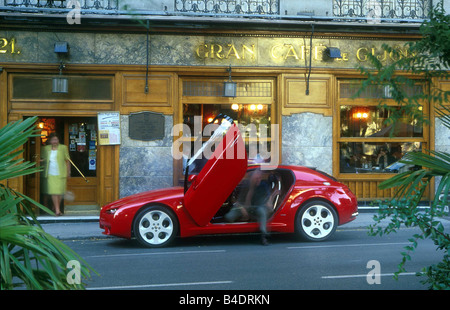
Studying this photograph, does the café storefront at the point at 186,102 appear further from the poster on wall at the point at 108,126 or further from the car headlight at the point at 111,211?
the car headlight at the point at 111,211

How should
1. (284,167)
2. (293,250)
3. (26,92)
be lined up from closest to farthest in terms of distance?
(293,250), (284,167), (26,92)

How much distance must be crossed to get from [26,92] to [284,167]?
747 cm

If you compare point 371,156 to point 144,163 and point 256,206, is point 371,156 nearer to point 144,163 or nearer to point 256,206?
point 144,163

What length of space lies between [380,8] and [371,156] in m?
4.10

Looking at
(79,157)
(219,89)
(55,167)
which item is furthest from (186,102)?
(55,167)

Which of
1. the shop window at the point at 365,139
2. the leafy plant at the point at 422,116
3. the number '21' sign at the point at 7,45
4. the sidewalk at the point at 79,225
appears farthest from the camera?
the shop window at the point at 365,139

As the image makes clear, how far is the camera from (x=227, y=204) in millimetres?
9984

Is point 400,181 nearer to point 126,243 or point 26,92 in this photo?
point 126,243

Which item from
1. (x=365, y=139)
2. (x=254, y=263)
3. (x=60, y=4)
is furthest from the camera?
(x=365, y=139)

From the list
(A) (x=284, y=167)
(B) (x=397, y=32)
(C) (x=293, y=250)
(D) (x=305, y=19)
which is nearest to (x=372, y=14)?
(B) (x=397, y=32)

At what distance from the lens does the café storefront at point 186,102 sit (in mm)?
14094

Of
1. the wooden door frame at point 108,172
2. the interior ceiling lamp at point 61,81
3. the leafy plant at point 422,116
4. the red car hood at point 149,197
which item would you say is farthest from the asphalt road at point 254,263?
the interior ceiling lamp at point 61,81

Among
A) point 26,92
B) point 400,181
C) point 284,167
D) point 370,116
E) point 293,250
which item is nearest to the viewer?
point 400,181
